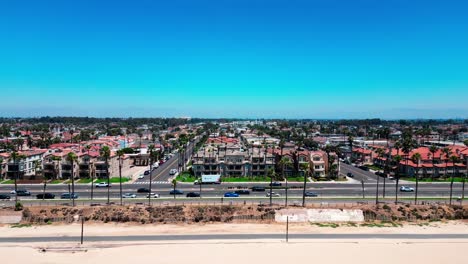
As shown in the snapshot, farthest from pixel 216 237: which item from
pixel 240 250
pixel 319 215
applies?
pixel 319 215

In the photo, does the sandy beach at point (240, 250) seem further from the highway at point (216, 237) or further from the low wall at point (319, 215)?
the low wall at point (319, 215)

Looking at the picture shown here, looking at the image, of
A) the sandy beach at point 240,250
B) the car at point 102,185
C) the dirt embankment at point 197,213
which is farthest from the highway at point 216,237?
the car at point 102,185

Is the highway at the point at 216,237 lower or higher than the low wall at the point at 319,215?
lower

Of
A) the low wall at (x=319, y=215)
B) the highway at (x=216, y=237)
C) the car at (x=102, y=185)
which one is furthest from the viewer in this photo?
the car at (x=102, y=185)

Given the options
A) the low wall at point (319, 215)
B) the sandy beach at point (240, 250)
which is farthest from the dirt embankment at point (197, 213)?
the sandy beach at point (240, 250)

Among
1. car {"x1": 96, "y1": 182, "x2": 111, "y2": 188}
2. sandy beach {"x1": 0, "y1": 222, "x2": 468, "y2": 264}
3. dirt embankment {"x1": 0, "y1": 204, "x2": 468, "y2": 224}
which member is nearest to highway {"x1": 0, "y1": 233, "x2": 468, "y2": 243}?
sandy beach {"x1": 0, "y1": 222, "x2": 468, "y2": 264}

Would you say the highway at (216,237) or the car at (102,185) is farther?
the car at (102,185)

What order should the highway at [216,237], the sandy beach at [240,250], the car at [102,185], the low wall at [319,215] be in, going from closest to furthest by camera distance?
the sandy beach at [240,250], the highway at [216,237], the low wall at [319,215], the car at [102,185]
